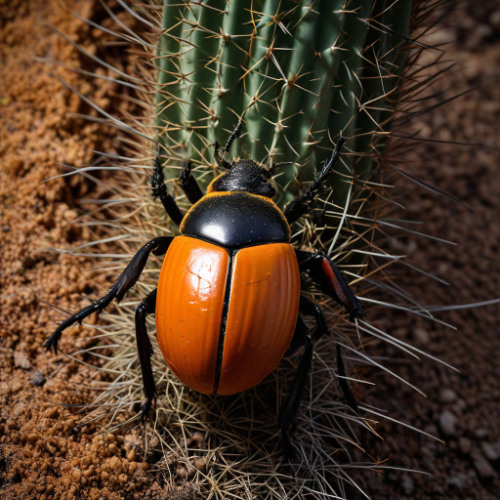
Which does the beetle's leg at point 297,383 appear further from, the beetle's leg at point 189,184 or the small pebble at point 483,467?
the small pebble at point 483,467

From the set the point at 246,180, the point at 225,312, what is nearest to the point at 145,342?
the point at 225,312

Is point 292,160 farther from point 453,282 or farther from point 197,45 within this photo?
point 453,282

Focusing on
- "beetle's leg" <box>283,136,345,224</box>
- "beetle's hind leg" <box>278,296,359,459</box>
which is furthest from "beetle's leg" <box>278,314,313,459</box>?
"beetle's leg" <box>283,136,345,224</box>

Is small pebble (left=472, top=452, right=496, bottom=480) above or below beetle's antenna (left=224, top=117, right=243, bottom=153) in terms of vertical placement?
below

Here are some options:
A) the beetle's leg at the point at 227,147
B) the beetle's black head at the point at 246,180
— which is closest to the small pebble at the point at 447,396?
the beetle's black head at the point at 246,180

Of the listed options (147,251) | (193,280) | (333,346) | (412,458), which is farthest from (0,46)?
(412,458)

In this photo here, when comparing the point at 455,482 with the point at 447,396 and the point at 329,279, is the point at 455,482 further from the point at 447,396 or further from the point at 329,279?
the point at 329,279

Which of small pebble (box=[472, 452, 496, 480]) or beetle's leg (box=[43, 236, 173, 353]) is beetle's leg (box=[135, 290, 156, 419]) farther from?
small pebble (box=[472, 452, 496, 480])
